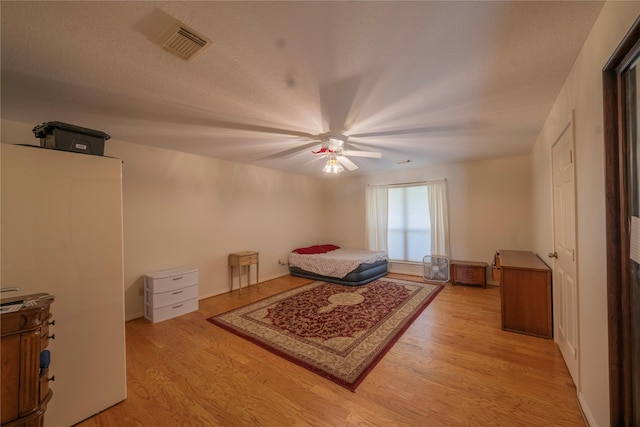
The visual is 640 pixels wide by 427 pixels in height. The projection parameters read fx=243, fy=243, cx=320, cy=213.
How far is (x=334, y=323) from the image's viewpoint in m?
2.99

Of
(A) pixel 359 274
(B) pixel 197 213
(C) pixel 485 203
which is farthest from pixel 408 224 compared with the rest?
(B) pixel 197 213

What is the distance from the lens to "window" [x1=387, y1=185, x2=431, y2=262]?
17.4ft

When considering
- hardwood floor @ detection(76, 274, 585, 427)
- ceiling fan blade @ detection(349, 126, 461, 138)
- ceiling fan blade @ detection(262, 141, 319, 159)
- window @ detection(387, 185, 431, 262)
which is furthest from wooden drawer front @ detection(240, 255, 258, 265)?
window @ detection(387, 185, 431, 262)

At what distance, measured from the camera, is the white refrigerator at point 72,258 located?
1.46 meters

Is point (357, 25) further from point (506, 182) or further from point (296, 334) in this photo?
point (506, 182)

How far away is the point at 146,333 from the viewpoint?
9.43 feet

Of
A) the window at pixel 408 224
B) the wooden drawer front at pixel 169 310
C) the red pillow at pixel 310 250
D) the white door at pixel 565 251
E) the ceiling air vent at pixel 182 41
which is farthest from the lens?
the red pillow at pixel 310 250

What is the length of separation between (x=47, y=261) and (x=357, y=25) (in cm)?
236

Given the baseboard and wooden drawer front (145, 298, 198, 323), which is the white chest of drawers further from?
the baseboard

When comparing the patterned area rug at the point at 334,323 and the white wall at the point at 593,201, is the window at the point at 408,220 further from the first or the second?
the white wall at the point at 593,201

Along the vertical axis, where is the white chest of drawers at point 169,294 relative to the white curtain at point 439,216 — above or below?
below

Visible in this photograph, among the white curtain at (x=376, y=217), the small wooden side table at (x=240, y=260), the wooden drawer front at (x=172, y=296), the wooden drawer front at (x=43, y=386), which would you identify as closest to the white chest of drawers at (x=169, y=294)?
the wooden drawer front at (x=172, y=296)

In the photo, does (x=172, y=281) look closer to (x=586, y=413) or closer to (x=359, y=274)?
(x=359, y=274)

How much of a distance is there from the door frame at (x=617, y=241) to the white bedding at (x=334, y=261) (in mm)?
3458
